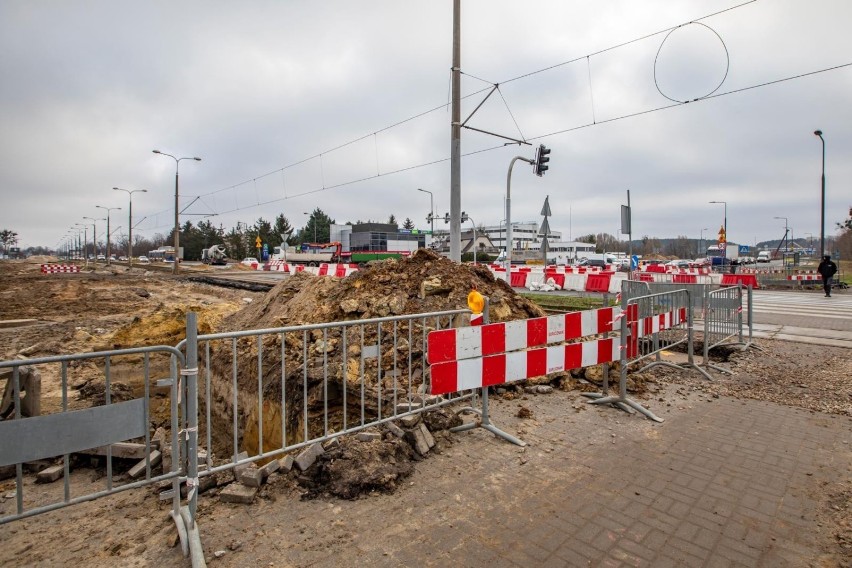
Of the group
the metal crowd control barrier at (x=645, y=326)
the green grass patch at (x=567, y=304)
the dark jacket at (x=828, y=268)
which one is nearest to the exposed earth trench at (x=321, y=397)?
the metal crowd control barrier at (x=645, y=326)

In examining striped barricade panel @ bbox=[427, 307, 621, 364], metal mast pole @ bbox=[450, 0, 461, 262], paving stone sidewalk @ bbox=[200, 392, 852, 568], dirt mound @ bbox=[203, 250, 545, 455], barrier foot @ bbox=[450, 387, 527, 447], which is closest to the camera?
paving stone sidewalk @ bbox=[200, 392, 852, 568]

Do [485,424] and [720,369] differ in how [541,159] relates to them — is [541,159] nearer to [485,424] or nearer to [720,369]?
[720,369]

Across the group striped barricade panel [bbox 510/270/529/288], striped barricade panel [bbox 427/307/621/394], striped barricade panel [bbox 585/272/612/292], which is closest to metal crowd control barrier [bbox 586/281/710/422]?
striped barricade panel [bbox 427/307/621/394]

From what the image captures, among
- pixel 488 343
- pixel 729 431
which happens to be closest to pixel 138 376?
pixel 488 343

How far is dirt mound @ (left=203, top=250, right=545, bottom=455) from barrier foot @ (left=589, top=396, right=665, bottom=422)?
2.03 meters

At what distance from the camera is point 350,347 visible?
19.7 feet

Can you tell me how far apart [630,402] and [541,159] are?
43.1 feet

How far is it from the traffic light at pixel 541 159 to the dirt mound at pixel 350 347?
9766 mm

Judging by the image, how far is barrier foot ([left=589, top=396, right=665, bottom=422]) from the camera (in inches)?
207

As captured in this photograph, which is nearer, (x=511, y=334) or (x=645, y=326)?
(x=511, y=334)

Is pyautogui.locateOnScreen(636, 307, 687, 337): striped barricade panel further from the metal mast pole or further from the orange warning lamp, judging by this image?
the metal mast pole

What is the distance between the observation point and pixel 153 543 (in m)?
3.01

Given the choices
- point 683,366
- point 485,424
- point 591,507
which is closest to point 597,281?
point 683,366

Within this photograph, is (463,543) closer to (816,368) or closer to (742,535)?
(742,535)
